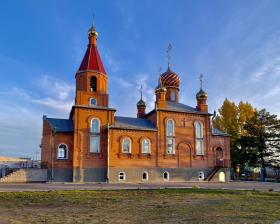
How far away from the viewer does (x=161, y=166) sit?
110 feet

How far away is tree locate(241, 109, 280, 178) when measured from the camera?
40.8m

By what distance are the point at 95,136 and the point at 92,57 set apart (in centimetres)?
835

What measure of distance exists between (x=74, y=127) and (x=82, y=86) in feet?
14.3

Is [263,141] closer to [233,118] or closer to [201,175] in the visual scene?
[233,118]

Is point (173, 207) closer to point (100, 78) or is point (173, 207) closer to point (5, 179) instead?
point (5, 179)

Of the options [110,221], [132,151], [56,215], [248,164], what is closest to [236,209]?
[110,221]

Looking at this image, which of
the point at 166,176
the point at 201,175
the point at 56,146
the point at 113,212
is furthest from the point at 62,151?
the point at 113,212

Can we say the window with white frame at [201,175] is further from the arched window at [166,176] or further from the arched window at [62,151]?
the arched window at [62,151]

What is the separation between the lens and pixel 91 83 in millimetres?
33188

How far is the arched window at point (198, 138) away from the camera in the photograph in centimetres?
3556

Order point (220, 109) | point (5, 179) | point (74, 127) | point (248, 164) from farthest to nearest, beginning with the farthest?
point (220, 109)
point (248, 164)
point (74, 127)
point (5, 179)

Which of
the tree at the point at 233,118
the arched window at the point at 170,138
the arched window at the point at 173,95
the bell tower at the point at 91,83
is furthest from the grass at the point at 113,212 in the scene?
the tree at the point at 233,118

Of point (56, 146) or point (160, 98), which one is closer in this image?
point (56, 146)

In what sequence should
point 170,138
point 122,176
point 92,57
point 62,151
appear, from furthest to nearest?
point 170,138 → point 92,57 → point 122,176 → point 62,151
